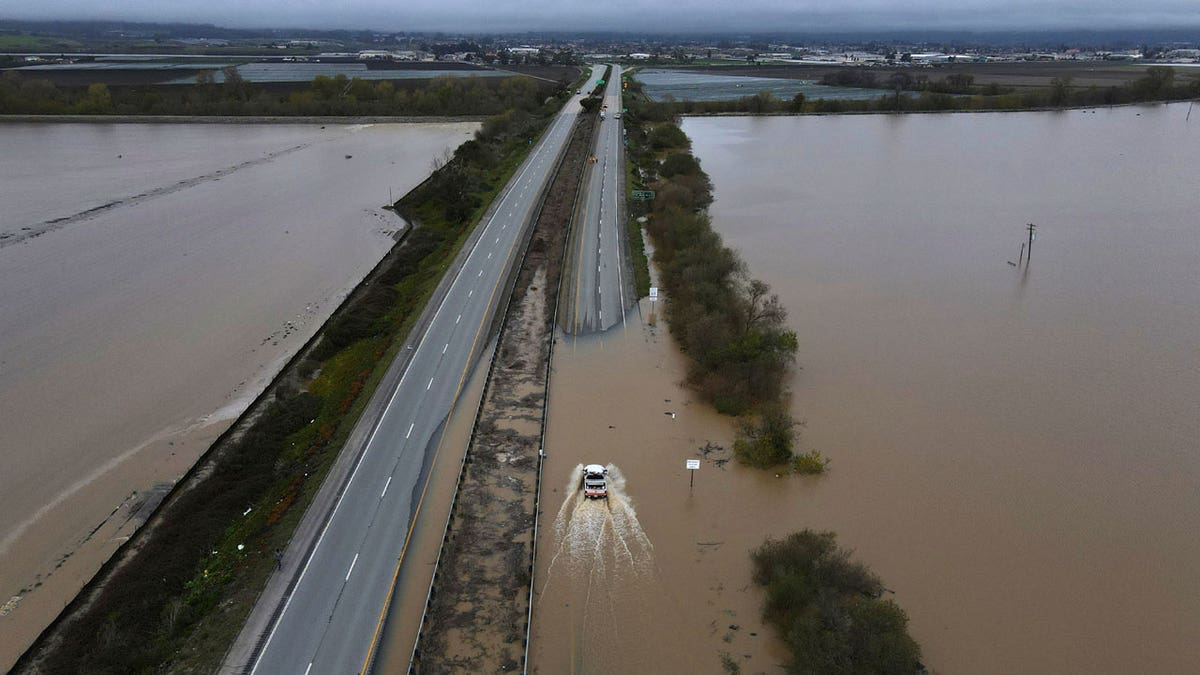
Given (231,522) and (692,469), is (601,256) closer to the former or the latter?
(692,469)

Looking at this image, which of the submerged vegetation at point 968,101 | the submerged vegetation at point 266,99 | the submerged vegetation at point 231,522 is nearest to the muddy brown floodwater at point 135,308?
the submerged vegetation at point 231,522

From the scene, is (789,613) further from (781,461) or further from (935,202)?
(935,202)

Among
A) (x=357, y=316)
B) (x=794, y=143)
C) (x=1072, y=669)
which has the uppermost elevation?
(x=794, y=143)

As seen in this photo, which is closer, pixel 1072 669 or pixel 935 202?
pixel 1072 669

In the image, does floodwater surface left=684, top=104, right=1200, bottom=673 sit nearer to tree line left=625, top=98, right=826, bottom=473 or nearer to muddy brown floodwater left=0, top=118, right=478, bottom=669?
tree line left=625, top=98, right=826, bottom=473

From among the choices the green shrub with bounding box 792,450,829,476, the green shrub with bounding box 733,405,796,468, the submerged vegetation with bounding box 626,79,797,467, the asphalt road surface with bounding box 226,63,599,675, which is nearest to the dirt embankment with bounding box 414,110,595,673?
the asphalt road surface with bounding box 226,63,599,675

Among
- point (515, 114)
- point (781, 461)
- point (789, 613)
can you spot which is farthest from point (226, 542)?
point (515, 114)

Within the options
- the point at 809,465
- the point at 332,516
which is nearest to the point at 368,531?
the point at 332,516

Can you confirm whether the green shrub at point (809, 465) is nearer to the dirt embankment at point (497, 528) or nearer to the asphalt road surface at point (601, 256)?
the dirt embankment at point (497, 528)

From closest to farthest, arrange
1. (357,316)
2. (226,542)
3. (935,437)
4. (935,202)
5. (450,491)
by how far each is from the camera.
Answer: (226,542)
(450,491)
(935,437)
(357,316)
(935,202)
